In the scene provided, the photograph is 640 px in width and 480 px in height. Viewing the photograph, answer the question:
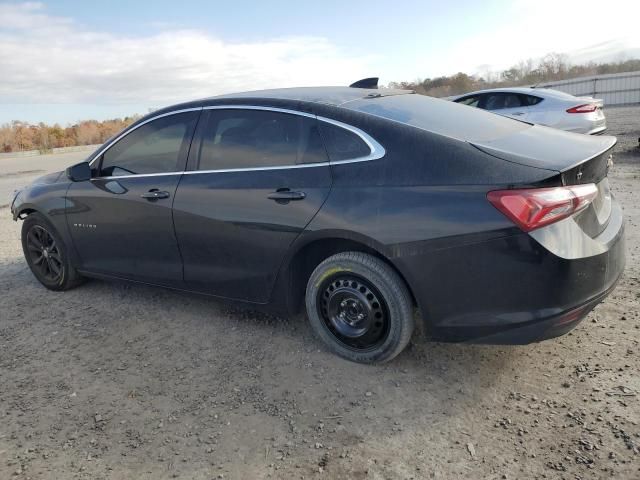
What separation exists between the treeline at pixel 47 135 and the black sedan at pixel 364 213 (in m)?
28.1

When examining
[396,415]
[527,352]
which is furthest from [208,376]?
[527,352]

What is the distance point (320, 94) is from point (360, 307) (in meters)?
1.53

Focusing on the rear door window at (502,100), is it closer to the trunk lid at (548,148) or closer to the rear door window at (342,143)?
the trunk lid at (548,148)

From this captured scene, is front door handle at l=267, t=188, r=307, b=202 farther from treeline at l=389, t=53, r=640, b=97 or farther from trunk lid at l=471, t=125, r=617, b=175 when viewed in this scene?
treeline at l=389, t=53, r=640, b=97

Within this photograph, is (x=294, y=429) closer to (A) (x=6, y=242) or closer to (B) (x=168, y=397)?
(B) (x=168, y=397)

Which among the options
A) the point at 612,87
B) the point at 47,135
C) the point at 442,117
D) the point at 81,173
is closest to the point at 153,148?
the point at 81,173

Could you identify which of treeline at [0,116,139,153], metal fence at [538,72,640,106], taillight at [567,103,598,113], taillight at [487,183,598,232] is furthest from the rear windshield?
treeline at [0,116,139,153]

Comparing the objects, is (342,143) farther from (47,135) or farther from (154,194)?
(47,135)

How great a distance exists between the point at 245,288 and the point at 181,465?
1.31 meters

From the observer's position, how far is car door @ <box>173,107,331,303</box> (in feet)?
10.6

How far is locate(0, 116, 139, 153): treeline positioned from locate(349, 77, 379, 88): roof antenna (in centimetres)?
2835

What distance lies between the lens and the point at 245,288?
3566 mm

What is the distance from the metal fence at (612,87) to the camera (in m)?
26.9

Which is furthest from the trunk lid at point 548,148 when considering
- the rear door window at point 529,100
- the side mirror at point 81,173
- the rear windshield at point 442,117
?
the rear door window at point 529,100
